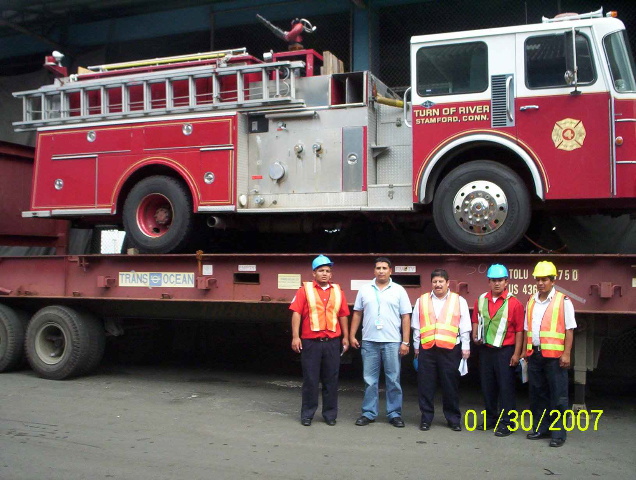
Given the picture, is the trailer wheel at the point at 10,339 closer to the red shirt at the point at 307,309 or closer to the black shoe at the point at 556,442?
the red shirt at the point at 307,309

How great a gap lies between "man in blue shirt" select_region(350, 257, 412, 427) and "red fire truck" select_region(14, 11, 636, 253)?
1.08 metres

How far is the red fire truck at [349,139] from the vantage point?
24.8ft

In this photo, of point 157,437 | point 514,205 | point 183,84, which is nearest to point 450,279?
point 514,205

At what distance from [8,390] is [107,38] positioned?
28.6ft

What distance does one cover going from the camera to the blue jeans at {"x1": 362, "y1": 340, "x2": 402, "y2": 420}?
7.27m

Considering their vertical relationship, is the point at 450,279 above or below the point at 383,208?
below

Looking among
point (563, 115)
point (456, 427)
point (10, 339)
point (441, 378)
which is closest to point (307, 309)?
point (441, 378)

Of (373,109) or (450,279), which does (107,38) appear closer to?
(373,109)

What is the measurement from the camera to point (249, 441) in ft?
21.9

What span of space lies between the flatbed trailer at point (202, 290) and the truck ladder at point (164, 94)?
1.83m

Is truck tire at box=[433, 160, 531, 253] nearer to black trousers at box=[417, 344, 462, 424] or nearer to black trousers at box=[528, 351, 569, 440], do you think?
black trousers at box=[417, 344, 462, 424]

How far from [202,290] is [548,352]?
4230mm

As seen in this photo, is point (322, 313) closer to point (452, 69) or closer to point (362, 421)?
point (362, 421)

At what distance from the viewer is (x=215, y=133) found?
9.13 meters
